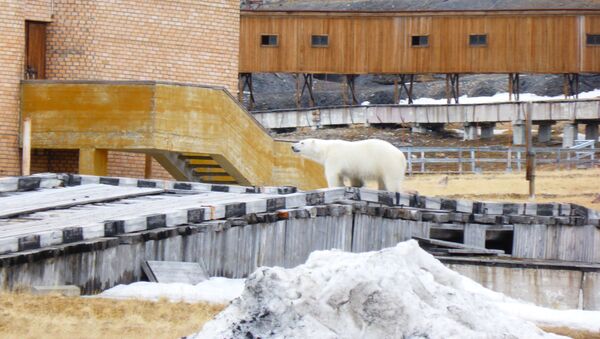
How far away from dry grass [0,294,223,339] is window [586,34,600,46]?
56952 mm

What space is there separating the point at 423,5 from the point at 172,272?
74472 mm

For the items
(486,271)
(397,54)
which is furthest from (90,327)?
(397,54)

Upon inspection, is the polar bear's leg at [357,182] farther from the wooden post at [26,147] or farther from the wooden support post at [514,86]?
the wooden support post at [514,86]

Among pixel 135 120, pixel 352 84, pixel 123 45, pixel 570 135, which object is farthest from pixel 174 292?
pixel 352 84

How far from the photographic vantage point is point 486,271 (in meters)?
21.6

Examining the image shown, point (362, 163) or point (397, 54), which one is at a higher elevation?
point (397, 54)

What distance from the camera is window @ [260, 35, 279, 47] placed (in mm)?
70125

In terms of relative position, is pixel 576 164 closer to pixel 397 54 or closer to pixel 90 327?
pixel 397 54

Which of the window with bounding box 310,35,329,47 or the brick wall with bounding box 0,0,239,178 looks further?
the window with bounding box 310,35,329,47

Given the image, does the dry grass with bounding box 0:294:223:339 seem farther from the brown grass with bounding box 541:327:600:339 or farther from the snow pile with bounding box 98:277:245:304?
the brown grass with bounding box 541:327:600:339

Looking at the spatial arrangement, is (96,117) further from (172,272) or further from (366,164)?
(172,272)

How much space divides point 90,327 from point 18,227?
14.6 feet

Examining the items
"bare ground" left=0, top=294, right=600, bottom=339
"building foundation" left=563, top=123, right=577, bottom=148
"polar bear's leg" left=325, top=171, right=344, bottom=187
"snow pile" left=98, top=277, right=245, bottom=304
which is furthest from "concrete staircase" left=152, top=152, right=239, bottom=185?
"building foundation" left=563, top=123, right=577, bottom=148

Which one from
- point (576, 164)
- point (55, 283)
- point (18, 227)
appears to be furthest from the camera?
point (576, 164)
